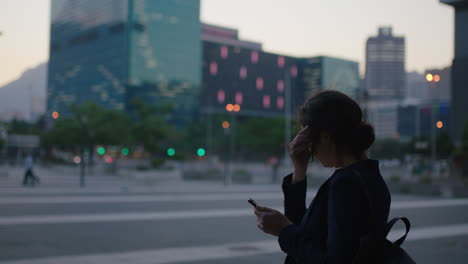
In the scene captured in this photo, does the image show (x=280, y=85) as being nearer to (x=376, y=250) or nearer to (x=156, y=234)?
(x=156, y=234)

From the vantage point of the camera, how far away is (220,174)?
3688 cm

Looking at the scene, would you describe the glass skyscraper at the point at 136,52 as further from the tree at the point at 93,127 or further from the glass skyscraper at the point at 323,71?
the tree at the point at 93,127

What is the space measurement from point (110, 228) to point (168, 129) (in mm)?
30000

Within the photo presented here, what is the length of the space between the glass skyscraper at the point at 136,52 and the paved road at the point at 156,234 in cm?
8485

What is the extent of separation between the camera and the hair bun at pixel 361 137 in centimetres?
201

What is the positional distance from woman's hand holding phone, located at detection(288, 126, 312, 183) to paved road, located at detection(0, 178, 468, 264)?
19.2ft

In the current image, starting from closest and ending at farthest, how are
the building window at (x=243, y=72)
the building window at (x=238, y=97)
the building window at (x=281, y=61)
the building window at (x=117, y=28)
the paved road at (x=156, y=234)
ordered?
the paved road at (x=156, y=234) → the building window at (x=117, y=28) → the building window at (x=238, y=97) → the building window at (x=243, y=72) → the building window at (x=281, y=61)

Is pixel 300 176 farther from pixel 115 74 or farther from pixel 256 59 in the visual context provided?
pixel 256 59

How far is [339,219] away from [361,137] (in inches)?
15.4

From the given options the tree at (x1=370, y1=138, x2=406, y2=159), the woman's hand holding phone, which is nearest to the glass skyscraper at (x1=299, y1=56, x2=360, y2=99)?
the tree at (x1=370, y1=138, x2=406, y2=159)

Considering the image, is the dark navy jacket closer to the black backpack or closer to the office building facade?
the black backpack

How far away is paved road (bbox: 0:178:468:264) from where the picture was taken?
26.8ft

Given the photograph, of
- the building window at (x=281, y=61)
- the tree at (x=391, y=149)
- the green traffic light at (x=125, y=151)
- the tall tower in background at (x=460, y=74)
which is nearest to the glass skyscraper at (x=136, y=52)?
the building window at (x=281, y=61)

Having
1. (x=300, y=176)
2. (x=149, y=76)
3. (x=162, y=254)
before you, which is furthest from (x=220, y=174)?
(x=149, y=76)
